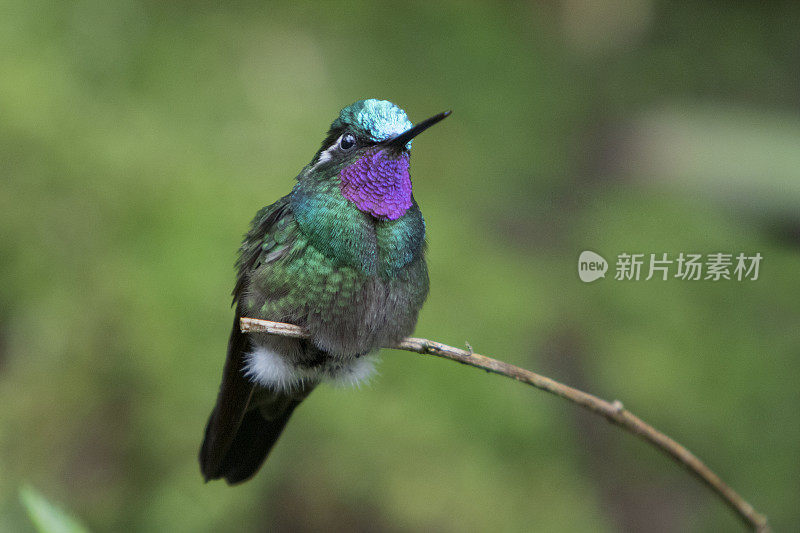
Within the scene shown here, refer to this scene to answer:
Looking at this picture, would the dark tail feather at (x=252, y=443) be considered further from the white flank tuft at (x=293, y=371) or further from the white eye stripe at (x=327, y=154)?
the white eye stripe at (x=327, y=154)

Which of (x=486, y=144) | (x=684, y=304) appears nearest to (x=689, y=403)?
(x=684, y=304)

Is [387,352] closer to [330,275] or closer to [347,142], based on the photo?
[330,275]

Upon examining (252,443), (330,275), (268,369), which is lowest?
(252,443)

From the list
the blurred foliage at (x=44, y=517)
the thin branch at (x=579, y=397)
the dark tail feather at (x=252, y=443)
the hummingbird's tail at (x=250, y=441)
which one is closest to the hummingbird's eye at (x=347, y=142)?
the thin branch at (x=579, y=397)

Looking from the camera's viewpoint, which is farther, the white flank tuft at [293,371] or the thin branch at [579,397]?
the white flank tuft at [293,371]

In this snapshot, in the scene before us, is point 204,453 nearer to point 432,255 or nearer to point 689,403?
point 432,255

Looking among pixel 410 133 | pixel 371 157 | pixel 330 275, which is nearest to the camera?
pixel 410 133

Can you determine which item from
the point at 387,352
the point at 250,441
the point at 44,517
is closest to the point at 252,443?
the point at 250,441
